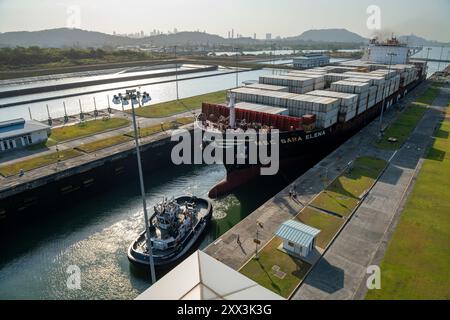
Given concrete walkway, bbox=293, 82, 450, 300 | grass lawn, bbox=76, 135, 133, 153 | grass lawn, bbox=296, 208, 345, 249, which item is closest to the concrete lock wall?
grass lawn, bbox=76, 135, 133, 153

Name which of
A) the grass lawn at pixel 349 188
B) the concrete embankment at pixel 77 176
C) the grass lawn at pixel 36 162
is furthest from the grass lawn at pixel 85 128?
the grass lawn at pixel 349 188

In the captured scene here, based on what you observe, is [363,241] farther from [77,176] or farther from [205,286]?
[77,176]

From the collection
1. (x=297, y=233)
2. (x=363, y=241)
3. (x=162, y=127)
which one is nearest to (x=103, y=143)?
(x=162, y=127)

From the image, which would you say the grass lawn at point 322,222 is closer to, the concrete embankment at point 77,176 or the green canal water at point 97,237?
the green canal water at point 97,237

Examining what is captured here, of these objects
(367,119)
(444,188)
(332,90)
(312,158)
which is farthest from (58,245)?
(367,119)

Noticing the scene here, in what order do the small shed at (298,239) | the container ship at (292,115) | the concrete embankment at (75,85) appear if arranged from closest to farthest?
the small shed at (298,239), the container ship at (292,115), the concrete embankment at (75,85)

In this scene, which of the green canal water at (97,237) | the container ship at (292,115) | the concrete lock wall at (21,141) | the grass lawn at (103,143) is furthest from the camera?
the grass lawn at (103,143)

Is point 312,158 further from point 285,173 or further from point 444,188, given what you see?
point 444,188
